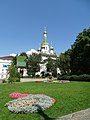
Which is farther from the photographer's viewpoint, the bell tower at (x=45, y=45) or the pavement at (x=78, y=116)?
the bell tower at (x=45, y=45)

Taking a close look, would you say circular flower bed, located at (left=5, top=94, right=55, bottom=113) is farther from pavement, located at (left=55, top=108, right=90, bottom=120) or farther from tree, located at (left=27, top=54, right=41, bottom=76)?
tree, located at (left=27, top=54, right=41, bottom=76)

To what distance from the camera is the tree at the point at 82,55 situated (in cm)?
5384

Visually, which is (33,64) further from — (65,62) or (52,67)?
(65,62)

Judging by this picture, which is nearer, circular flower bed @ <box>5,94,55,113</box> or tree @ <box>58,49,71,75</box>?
circular flower bed @ <box>5,94,55,113</box>

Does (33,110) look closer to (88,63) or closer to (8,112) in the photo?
(8,112)

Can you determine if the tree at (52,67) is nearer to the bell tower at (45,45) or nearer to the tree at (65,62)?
the tree at (65,62)

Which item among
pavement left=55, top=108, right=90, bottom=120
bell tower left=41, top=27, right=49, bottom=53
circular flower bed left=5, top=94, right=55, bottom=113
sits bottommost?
pavement left=55, top=108, right=90, bottom=120

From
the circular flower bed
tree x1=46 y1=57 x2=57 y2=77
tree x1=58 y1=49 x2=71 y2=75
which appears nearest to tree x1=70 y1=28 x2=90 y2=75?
tree x1=58 y1=49 x2=71 y2=75

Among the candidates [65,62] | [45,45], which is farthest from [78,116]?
[45,45]

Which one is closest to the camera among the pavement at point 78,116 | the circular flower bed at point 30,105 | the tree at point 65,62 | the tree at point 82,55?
the pavement at point 78,116

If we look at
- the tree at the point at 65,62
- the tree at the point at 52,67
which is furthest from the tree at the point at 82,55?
the tree at the point at 52,67

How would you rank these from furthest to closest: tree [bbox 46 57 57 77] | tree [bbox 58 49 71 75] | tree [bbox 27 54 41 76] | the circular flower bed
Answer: tree [bbox 46 57 57 77]
tree [bbox 27 54 41 76]
tree [bbox 58 49 71 75]
the circular flower bed

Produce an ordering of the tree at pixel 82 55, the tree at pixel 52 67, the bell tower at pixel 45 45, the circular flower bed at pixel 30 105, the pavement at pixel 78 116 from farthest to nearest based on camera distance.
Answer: the bell tower at pixel 45 45
the tree at pixel 52 67
the tree at pixel 82 55
the circular flower bed at pixel 30 105
the pavement at pixel 78 116

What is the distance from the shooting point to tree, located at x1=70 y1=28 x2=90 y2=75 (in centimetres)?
5384
